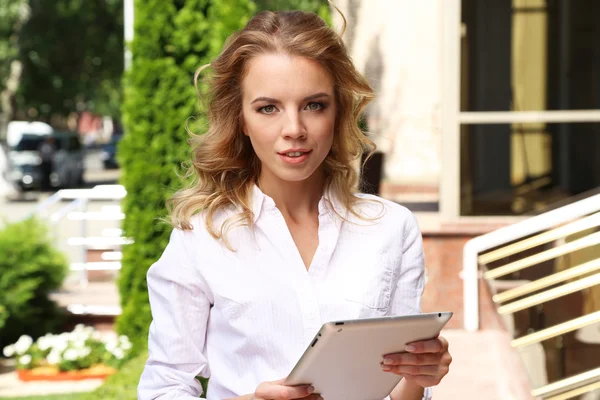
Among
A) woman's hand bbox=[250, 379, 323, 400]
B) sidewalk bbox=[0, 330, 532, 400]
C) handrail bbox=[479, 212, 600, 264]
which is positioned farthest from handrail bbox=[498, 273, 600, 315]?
woman's hand bbox=[250, 379, 323, 400]

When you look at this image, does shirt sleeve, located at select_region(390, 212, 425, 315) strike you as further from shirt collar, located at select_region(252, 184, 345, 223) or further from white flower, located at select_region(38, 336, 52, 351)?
white flower, located at select_region(38, 336, 52, 351)

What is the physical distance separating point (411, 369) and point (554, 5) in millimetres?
9952

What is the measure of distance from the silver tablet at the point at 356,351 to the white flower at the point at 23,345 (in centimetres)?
718

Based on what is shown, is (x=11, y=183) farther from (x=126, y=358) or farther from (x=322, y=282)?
(x=322, y=282)

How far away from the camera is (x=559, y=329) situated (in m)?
4.82

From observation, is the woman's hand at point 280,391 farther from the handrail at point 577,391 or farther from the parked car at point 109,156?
the parked car at point 109,156

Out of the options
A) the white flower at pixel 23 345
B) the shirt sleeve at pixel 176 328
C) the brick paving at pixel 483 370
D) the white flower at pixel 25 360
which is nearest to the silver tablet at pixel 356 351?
the shirt sleeve at pixel 176 328

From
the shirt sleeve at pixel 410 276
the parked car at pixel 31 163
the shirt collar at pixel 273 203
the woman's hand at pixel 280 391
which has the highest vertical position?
the shirt collar at pixel 273 203

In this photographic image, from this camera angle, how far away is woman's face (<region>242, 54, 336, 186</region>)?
1850 millimetres

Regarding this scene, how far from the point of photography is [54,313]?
9.48m

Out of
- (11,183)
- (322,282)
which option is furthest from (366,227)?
(11,183)

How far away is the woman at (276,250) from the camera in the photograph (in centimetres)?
184

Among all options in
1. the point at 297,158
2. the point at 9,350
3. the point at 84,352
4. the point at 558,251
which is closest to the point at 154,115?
the point at 84,352

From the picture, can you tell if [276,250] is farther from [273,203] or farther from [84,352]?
[84,352]
